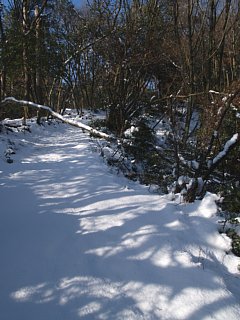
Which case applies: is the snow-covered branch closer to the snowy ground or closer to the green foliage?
the snowy ground

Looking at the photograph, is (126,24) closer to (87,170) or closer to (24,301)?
(87,170)

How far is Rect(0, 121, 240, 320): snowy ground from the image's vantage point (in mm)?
2539

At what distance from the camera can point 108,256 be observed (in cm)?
321

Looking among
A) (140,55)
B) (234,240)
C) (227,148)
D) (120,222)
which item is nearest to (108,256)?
(120,222)

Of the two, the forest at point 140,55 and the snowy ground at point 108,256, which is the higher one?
the forest at point 140,55

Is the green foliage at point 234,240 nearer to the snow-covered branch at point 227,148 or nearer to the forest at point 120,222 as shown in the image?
the forest at point 120,222

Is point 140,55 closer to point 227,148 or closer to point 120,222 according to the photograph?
point 227,148

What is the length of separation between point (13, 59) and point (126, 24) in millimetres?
4012

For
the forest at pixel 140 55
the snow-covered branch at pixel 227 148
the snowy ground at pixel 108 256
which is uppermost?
the forest at pixel 140 55

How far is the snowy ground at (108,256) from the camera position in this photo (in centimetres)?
254

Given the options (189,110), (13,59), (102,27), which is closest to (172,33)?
(102,27)

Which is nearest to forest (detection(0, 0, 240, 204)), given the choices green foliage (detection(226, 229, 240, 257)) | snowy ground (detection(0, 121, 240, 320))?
snowy ground (detection(0, 121, 240, 320))

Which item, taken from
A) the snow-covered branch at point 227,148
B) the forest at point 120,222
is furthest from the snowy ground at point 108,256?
the snow-covered branch at point 227,148

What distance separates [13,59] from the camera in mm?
10000
